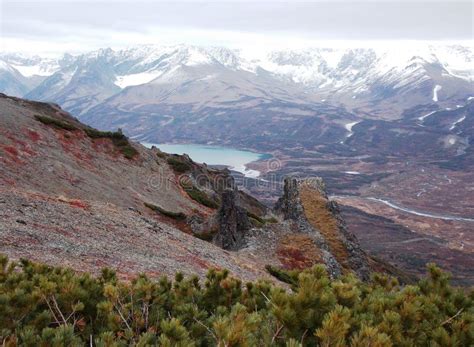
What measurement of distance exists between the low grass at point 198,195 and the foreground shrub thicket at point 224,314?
48.7 metres

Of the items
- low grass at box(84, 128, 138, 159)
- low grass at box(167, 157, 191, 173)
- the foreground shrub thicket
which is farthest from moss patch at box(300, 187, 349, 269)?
the foreground shrub thicket

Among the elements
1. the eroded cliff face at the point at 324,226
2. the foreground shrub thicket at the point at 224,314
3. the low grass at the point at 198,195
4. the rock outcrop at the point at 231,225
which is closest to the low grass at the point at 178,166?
the low grass at the point at 198,195

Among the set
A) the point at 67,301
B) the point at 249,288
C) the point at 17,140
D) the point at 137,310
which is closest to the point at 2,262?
the point at 67,301

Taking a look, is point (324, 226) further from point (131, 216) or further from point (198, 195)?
point (198, 195)

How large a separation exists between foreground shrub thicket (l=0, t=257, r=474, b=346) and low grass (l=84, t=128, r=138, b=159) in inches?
1984

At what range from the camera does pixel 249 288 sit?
8.48 meters

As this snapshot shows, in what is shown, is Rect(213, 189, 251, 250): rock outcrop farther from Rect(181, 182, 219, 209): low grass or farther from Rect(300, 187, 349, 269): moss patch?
Rect(181, 182, 219, 209): low grass

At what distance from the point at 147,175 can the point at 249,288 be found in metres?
49.1

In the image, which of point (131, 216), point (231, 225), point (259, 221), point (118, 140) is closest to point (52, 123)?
point (118, 140)

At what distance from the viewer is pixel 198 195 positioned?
193 feet

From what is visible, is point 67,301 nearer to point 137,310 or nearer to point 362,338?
point 137,310

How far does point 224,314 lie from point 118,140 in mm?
55841

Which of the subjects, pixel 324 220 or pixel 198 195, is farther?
pixel 198 195

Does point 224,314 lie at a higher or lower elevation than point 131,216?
higher
